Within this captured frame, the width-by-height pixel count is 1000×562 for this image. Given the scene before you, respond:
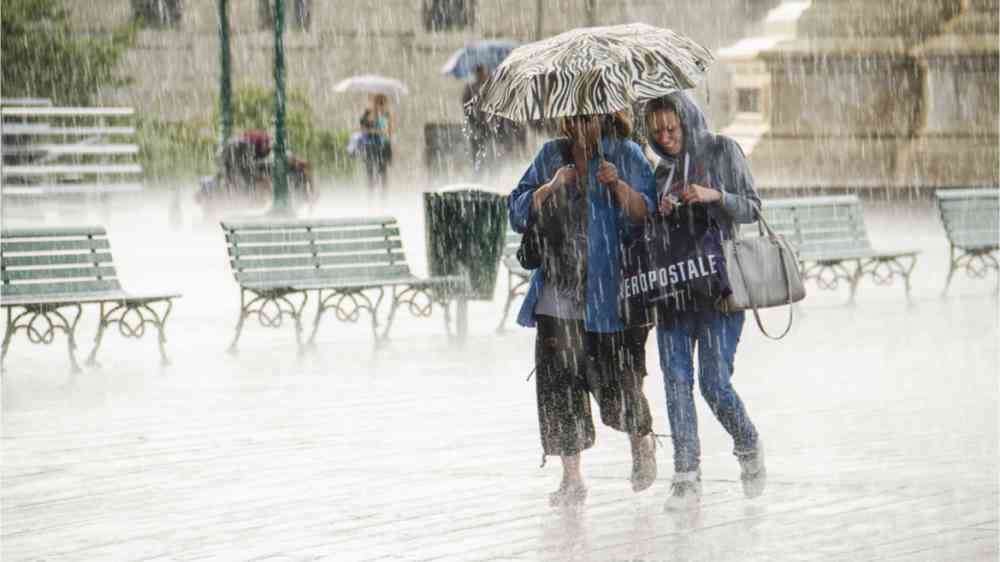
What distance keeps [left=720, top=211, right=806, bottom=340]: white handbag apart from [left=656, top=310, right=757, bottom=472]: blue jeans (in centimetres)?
12

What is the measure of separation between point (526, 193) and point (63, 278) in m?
5.76

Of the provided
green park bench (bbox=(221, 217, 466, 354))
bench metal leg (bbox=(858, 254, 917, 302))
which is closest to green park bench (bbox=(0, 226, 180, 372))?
green park bench (bbox=(221, 217, 466, 354))

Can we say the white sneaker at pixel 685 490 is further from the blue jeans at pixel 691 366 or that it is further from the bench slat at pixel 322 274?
the bench slat at pixel 322 274

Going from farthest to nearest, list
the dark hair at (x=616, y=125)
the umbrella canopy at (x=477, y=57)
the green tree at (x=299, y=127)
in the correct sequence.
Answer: the green tree at (x=299, y=127) < the umbrella canopy at (x=477, y=57) < the dark hair at (x=616, y=125)

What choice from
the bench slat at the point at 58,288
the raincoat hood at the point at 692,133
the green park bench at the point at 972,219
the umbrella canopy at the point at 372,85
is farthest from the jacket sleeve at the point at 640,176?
the umbrella canopy at the point at 372,85

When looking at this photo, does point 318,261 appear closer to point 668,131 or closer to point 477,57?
point 668,131

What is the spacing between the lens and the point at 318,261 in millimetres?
14578

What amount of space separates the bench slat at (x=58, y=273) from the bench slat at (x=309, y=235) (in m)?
1.01

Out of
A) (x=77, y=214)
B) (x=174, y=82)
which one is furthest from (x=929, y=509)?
(x=174, y=82)

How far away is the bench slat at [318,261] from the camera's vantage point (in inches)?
559

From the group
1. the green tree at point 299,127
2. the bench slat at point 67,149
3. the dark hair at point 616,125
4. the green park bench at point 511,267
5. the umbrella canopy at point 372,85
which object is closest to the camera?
the dark hair at point 616,125

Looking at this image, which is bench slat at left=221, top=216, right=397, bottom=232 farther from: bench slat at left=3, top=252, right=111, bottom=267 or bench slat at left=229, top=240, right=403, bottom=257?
bench slat at left=3, top=252, right=111, bottom=267

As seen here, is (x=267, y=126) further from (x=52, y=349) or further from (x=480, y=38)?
(x=52, y=349)

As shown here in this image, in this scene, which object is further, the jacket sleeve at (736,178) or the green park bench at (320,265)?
the green park bench at (320,265)
